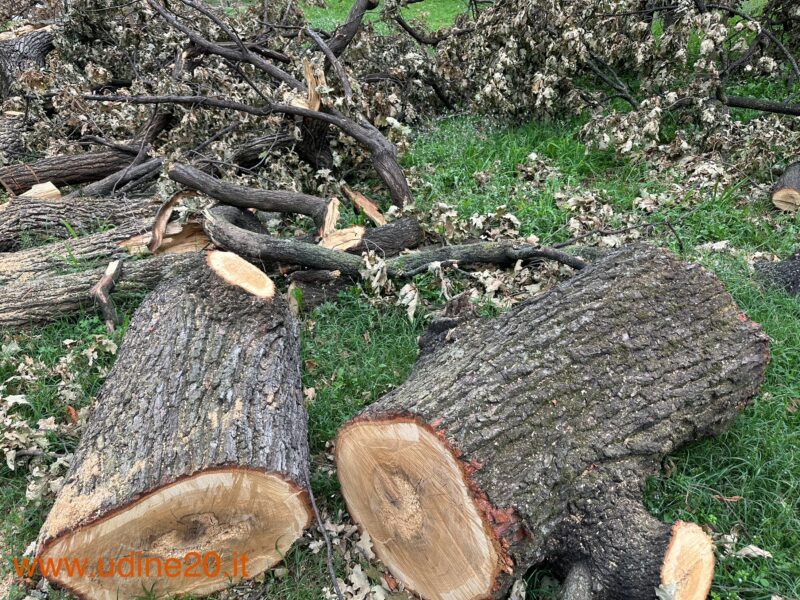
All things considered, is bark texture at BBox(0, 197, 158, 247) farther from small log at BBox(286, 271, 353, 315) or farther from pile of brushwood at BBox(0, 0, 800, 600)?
small log at BBox(286, 271, 353, 315)

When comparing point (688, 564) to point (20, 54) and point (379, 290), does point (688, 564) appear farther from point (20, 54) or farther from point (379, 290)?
point (20, 54)

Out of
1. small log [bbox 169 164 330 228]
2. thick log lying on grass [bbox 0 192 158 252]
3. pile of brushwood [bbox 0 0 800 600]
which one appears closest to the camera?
pile of brushwood [bbox 0 0 800 600]

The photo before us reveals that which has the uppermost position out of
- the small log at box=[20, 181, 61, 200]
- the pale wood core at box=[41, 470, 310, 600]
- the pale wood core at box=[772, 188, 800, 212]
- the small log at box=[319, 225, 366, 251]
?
the pale wood core at box=[772, 188, 800, 212]

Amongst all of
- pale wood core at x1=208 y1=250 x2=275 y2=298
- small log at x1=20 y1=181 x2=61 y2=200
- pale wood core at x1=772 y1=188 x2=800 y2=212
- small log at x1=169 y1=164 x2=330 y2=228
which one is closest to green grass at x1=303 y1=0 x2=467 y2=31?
small log at x1=20 y1=181 x2=61 y2=200

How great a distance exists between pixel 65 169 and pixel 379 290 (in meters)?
3.44

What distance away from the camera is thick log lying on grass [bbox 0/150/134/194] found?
206 inches

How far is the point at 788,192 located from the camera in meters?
4.18

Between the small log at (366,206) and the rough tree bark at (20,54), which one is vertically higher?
the small log at (366,206)

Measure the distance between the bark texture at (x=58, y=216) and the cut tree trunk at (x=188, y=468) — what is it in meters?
2.02

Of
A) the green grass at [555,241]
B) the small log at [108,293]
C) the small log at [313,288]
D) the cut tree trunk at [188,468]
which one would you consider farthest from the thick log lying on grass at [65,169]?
the cut tree trunk at [188,468]

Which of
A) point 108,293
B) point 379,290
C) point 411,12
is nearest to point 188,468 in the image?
point 379,290

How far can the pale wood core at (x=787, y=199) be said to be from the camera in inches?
164

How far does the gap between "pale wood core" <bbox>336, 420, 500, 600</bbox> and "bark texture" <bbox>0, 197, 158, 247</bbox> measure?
300 centimetres

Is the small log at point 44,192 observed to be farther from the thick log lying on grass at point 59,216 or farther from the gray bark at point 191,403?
the gray bark at point 191,403
